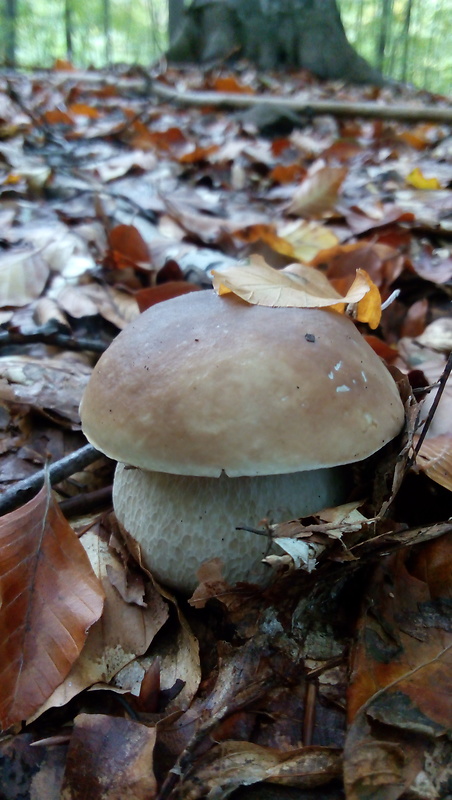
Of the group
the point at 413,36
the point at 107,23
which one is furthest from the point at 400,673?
the point at 413,36

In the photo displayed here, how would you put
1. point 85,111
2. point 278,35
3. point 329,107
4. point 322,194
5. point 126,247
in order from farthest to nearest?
point 278,35
point 329,107
point 85,111
point 322,194
point 126,247

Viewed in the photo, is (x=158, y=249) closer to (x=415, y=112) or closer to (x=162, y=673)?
(x=162, y=673)

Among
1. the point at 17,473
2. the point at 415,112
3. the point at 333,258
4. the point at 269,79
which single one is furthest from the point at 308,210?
the point at 269,79

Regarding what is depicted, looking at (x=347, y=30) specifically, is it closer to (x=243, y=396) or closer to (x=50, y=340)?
(x=50, y=340)

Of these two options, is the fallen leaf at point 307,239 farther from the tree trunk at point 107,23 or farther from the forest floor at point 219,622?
the tree trunk at point 107,23

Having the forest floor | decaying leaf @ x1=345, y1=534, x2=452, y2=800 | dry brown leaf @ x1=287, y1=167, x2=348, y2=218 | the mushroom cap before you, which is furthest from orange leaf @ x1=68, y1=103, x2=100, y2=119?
decaying leaf @ x1=345, y1=534, x2=452, y2=800

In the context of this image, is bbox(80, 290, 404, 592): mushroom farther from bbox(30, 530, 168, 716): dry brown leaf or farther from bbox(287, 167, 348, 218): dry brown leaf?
bbox(287, 167, 348, 218): dry brown leaf
